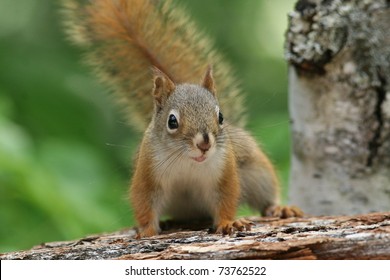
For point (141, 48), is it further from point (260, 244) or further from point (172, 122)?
point (260, 244)

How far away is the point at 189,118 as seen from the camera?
1.74 metres

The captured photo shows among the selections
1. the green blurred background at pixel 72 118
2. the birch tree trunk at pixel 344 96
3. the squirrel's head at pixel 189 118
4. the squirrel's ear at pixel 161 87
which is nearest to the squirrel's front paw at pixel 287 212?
the birch tree trunk at pixel 344 96

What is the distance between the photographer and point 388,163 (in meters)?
2.08

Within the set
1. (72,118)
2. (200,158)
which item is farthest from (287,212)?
(72,118)

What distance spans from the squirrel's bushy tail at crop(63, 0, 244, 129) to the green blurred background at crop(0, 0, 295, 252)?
8 centimetres

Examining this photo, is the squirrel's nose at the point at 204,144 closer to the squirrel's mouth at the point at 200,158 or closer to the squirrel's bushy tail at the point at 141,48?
the squirrel's mouth at the point at 200,158

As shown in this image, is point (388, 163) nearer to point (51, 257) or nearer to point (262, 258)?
point (262, 258)

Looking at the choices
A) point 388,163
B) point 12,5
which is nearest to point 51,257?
point 388,163

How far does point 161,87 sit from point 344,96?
21.9 inches

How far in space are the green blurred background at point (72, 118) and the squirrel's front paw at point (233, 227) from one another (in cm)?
34

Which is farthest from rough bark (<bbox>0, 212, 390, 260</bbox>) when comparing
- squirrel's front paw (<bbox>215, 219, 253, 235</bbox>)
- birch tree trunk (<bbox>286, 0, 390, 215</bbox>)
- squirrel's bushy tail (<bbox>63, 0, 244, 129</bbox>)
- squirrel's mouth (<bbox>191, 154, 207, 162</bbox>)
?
squirrel's bushy tail (<bbox>63, 0, 244, 129</bbox>)

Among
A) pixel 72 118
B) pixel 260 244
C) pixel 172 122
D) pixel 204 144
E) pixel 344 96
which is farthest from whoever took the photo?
pixel 72 118

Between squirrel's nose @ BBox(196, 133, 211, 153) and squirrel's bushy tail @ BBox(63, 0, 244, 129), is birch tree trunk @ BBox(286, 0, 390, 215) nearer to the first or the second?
squirrel's bushy tail @ BBox(63, 0, 244, 129)

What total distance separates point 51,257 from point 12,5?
1792mm
